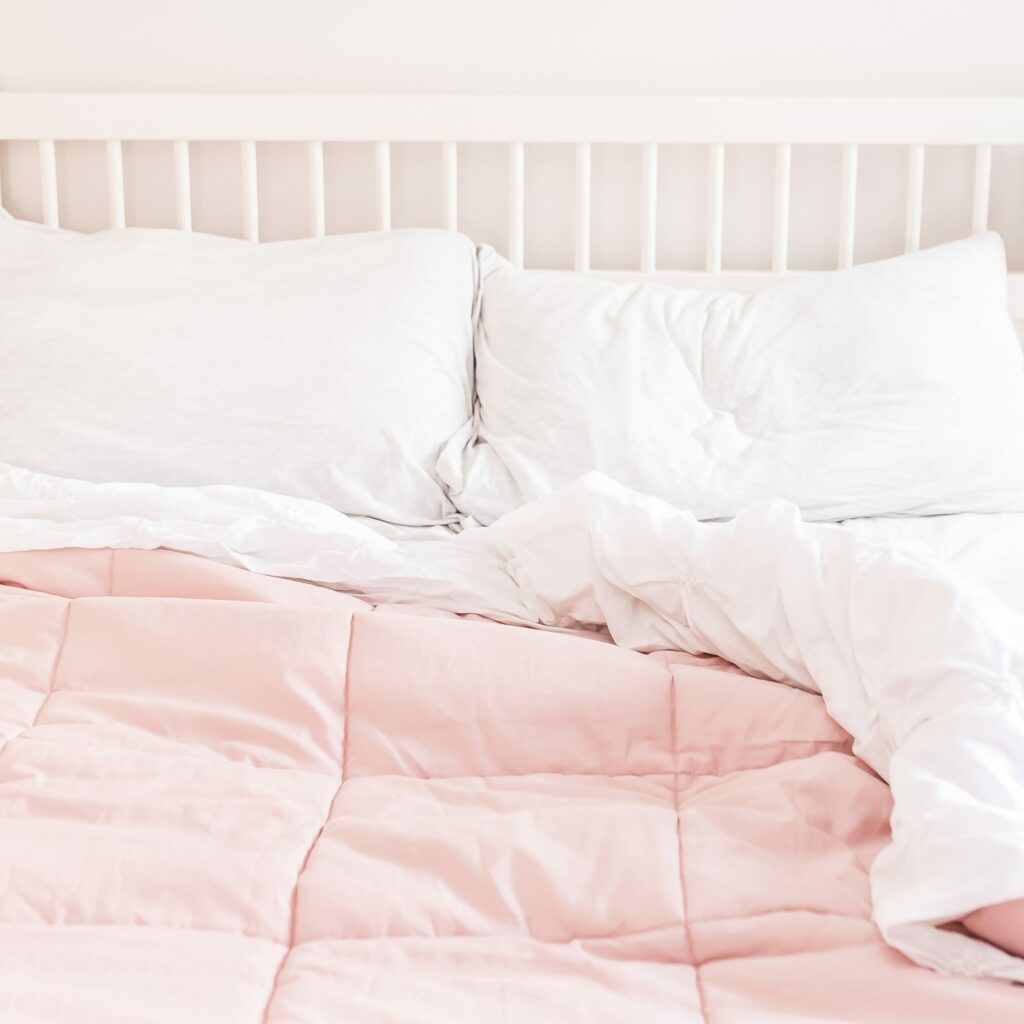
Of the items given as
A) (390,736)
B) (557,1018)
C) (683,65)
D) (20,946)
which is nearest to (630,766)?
(390,736)

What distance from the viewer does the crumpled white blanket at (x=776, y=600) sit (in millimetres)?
692

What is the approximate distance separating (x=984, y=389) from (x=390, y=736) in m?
0.98

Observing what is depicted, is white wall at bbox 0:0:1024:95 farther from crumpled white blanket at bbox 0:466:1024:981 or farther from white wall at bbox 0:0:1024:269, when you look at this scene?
crumpled white blanket at bbox 0:466:1024:981

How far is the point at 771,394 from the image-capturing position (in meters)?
1.56

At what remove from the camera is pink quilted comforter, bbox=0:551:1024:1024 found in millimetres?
648

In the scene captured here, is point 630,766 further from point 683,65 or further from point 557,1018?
point 683,65

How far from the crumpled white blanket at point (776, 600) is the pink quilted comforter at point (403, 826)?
36 millimetres

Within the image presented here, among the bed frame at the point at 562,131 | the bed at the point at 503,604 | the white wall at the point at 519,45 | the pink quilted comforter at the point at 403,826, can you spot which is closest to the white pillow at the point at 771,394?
the bed at the point at 503,604

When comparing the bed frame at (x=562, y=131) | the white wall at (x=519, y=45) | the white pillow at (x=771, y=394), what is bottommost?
the white pillow at (x=771, y=394)

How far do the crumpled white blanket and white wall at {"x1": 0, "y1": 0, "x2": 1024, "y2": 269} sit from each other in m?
0.75

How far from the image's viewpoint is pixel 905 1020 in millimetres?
620

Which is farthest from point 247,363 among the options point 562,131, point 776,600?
point 776,600

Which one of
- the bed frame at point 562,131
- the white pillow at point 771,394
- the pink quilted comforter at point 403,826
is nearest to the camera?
the pink quilted comforter at point 403,826

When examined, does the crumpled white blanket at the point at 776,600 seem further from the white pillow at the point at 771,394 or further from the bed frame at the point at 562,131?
the bed frame at the point at 562,131
